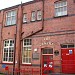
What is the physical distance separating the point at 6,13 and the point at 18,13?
7.60ft

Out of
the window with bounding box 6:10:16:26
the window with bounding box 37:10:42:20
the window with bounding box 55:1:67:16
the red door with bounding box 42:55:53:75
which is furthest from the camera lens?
the window with bounding box 6:10:16:26

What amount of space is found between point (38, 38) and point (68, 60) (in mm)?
4558

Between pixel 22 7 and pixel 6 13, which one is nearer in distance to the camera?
pixel 22 7

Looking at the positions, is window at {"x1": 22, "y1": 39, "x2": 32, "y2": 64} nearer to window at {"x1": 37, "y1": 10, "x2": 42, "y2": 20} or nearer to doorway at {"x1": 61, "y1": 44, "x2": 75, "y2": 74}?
window at {"x1": 37, "y1": 10, "x2": 42, "y2": 20}

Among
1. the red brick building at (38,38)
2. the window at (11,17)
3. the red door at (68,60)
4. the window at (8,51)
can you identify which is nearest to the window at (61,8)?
the red brick building at (38,38)

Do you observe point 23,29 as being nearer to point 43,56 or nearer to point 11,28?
point 11,28

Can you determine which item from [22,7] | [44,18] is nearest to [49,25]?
[44,18]

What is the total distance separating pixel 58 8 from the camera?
73.9 ft

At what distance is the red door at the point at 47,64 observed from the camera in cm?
2185

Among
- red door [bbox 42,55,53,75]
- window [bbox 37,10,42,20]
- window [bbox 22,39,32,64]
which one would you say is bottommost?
red door [bbox 42,55,53,75]

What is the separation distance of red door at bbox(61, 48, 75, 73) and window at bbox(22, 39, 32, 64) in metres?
4.52

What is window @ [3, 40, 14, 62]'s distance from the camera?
86.4 feet

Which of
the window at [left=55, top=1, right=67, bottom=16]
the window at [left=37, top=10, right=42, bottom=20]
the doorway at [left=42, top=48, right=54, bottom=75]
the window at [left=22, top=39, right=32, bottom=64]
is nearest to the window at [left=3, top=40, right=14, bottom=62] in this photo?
the window at [left=22, top=39, right=32, bottom=64]

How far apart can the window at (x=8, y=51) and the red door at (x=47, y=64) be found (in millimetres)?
5018
